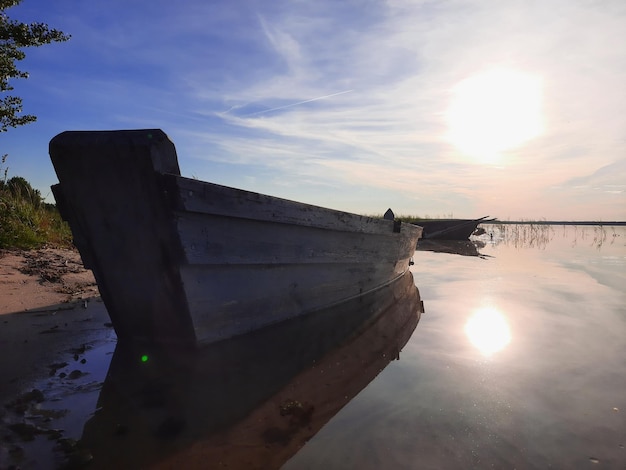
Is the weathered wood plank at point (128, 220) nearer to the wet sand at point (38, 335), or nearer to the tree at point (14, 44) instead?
the wet sand at point (38, 335)

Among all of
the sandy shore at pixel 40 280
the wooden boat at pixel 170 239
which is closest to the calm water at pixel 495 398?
the wooden boat at pixel 170 239

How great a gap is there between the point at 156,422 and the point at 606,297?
A: 23.8 ft

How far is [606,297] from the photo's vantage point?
6434 millimetres

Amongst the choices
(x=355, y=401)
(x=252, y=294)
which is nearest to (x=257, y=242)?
(x=252, y=294)

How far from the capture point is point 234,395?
2.78 meters

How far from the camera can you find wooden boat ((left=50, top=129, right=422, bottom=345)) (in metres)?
2.85

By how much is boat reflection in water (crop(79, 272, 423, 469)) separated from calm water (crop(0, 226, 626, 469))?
1 centimetres

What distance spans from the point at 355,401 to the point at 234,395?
889mm

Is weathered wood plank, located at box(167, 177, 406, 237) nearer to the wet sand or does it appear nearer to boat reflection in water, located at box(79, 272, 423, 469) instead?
boat reflection in water, located at box(79, 272, 423, 469)

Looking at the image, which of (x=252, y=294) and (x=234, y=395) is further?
(x=252, y=294)

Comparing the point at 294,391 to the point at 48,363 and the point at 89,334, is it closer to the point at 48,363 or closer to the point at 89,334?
the point at 48,363

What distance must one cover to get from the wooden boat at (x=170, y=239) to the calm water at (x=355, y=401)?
375 millimetres

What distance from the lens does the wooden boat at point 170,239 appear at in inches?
112

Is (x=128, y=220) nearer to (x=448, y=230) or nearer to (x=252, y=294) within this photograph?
(x=252, y=294)
